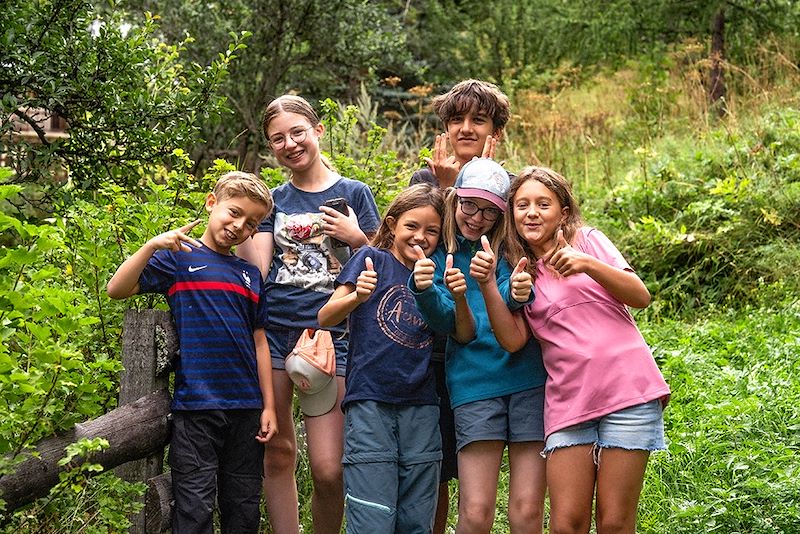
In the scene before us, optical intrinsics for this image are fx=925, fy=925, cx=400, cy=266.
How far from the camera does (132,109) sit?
4559mm

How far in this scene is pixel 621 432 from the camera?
3072mm

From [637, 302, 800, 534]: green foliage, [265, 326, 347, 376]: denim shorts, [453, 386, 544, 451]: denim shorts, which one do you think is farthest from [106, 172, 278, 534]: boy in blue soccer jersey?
[637, 302, 800, 534]: green foliage

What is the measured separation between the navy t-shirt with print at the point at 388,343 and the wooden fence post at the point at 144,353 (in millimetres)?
678

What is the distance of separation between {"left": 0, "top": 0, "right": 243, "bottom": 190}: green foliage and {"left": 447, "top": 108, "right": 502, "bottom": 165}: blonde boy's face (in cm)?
125

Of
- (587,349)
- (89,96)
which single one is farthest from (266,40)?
(587,349)

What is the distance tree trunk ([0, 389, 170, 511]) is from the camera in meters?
2.77

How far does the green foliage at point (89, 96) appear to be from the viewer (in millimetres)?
4293

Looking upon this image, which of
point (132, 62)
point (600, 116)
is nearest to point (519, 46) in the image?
point (600, 116)

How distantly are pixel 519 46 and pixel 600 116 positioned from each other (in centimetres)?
359

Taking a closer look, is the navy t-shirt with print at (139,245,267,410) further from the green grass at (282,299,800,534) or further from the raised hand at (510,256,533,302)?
the green grass at (282,299,800,534)

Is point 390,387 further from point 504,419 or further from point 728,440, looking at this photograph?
point 728,440

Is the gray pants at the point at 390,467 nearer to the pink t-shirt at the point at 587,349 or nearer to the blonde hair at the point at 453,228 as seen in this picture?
→ the pink t-shirt at the point at 587,349

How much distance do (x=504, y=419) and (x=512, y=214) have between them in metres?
0.74

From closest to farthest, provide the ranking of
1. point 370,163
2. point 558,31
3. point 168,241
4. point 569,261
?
point 569,261, point 168,241, point 370,163, point 558,31
